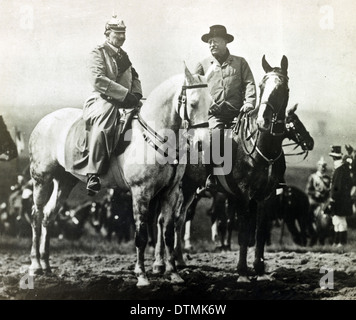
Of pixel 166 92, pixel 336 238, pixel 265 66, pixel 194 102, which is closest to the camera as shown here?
pixel 194 102

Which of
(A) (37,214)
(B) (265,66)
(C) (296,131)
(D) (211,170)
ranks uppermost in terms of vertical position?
(B) (265,66)

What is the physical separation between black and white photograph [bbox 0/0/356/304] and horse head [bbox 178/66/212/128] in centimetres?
48

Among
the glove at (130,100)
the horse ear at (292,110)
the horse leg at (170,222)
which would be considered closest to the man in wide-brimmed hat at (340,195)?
the horse ear at (292,110)

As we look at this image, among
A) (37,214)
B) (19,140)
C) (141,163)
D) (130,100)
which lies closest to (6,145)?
(19,140)

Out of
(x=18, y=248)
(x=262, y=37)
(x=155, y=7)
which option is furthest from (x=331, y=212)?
(x=18, y=248)

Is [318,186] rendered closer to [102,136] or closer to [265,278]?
[265,278]

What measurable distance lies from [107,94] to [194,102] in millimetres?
1068

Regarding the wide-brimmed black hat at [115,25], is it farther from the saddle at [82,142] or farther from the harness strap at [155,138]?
the harness strap at [155,138]

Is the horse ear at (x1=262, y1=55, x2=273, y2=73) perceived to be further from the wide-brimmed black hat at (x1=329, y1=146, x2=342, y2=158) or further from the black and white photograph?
the wide-brimmed black hat at (x1=329, y1=146, x2=342, y2=158)

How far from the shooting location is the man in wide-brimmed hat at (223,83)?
5.73m

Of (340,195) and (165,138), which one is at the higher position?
(165,138)

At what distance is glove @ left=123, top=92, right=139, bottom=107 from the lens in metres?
5.59

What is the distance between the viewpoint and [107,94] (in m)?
5.61

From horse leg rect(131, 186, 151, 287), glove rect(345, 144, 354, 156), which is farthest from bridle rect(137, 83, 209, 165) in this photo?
glove rect(345, 144, 354, 156)
